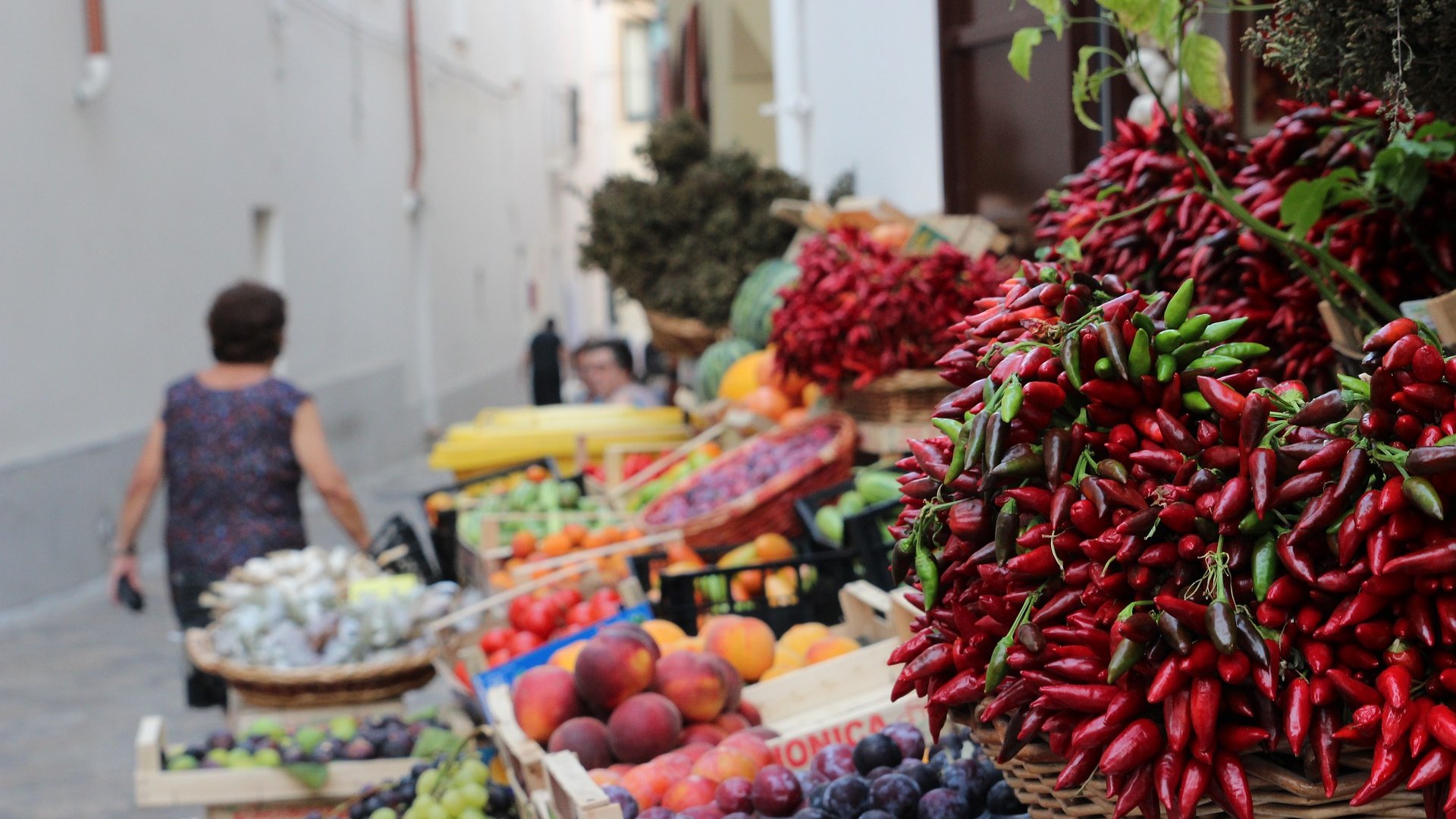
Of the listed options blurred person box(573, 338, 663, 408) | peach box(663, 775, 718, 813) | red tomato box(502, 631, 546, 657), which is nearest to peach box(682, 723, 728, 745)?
peach box(663, 775, 718, 813)

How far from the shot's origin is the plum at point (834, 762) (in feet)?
8.39

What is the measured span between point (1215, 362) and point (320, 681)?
3201mm

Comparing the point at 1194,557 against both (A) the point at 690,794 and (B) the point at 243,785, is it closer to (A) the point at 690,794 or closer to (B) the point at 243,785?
(A) the point at 690,794

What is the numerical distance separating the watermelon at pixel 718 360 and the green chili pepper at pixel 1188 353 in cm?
533

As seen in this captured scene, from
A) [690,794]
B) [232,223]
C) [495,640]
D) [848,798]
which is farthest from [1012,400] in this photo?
[232,223]

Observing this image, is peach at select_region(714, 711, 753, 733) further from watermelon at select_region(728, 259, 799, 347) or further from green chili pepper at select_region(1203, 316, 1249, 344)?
watermelon at select_region(728, 259, 799, 347)

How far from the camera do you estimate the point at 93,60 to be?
9.80m

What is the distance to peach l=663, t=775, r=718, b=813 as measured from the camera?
2594 mm

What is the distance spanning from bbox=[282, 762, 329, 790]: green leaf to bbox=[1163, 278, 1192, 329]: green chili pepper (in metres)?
2.79

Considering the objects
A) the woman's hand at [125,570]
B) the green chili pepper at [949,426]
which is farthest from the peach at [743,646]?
the woman's hand at [125,570]

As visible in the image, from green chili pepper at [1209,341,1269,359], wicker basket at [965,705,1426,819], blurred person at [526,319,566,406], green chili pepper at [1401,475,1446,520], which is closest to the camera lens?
green chili pepper at [1401,475,1446,520]

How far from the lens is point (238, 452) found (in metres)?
5.11

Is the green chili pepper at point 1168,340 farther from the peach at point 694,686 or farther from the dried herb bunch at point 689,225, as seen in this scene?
the dried herb bunch at point 689,225

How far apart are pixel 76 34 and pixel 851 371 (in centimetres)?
724
